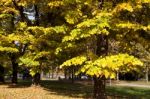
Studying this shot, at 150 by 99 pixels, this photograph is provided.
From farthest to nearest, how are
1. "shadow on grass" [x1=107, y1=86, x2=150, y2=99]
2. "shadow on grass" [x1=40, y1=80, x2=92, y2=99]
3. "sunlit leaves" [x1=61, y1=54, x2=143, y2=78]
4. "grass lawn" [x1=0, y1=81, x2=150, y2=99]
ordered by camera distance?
1. "shadow on grass" [x1=107, y1=86, x2=150, y2=99]
2. "shadow on grass" [x1=40, y1=80, x2=92, y2=99]
3. "grass lawn" [x1=0, y1=81, x2=150, y2=99]
4. "sunlit leaves" [x1=61, y1=54, x2=143, y2=78]

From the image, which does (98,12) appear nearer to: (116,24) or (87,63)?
(116,24)

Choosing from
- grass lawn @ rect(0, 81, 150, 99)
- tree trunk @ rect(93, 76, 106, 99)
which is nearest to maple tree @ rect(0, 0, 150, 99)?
tree trunk @ rect(93, 76, 106, 99)

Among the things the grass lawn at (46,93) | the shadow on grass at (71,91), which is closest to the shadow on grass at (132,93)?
the grass lawn at (46,93)

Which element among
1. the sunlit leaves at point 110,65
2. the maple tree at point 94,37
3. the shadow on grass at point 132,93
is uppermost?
the maple tree at point 94,37

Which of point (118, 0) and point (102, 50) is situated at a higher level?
point (118, 0)

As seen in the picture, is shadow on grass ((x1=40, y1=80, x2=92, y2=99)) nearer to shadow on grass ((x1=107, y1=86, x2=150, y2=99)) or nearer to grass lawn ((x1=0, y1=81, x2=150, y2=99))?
grass lawn ((x1=0, y1=81, x2=150, y2=99))

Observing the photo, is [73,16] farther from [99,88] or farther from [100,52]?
[99,88]

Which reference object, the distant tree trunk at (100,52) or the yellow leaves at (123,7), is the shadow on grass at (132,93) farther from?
the yellow leaves at (123,7)

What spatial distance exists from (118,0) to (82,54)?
339cm

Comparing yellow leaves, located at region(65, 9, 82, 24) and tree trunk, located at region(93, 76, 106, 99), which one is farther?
tree trunk, located at region(93, 76, 106, 99)

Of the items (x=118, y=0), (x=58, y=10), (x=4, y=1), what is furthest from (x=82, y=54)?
(x=4, y=1)

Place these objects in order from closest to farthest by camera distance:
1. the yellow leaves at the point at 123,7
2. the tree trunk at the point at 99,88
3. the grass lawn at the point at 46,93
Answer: the yellow leaves at the point at 123,7
the tree trunk at the point at 99,88
the grass lawn at the point at 46,93

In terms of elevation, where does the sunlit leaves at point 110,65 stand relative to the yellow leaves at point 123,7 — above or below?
below

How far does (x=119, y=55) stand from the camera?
66.0 feet
